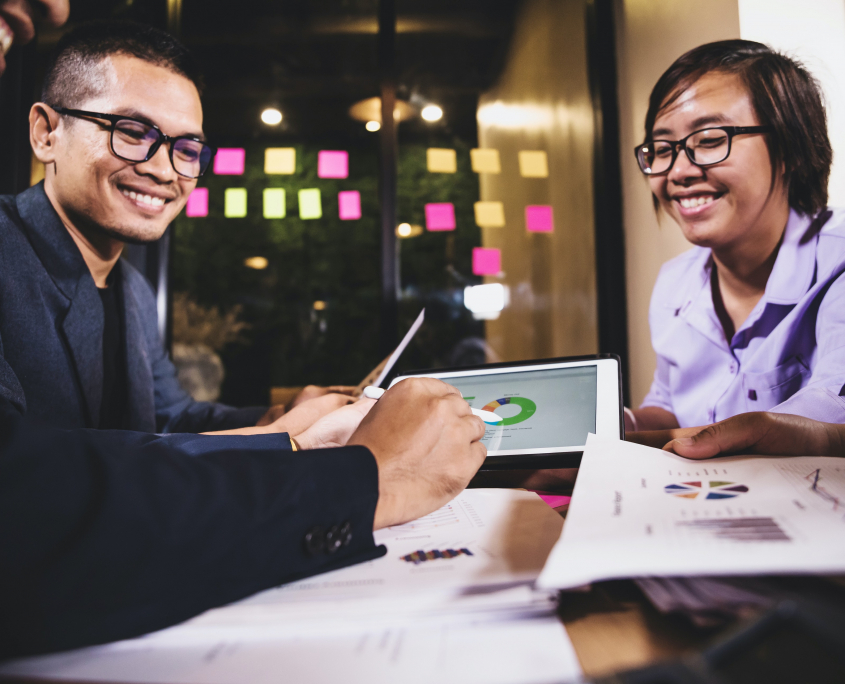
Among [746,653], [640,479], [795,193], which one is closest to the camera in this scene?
[746,653]

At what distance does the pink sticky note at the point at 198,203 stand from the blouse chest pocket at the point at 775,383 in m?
2.36

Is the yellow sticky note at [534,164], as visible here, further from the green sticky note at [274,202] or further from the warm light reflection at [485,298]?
the green sticky note at [274,202]

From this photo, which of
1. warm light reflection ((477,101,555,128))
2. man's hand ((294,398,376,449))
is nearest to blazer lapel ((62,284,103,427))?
man's hand ((294,398,376,449))

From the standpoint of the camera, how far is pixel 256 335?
2893mm

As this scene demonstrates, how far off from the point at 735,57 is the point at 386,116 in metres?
1.48

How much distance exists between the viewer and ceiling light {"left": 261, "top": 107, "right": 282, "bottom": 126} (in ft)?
8.80

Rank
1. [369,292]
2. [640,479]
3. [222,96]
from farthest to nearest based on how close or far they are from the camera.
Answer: [369,292], [222,96], [640,479]

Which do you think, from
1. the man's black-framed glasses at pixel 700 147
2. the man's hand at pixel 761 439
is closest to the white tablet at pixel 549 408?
the man's hand at pixel 761 439

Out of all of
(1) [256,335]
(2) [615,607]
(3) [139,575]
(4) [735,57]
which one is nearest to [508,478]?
(2) [615,607]

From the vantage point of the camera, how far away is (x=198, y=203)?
240 centimetres

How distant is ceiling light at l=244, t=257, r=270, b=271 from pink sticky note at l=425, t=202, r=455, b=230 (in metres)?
1.12

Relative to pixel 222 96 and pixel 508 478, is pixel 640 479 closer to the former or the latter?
pixel 508 478

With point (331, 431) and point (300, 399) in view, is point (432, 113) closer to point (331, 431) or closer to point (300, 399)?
point (300, 399)

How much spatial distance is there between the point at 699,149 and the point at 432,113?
169cm
